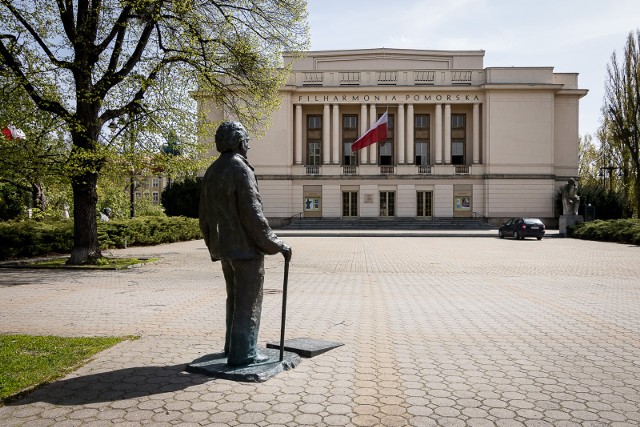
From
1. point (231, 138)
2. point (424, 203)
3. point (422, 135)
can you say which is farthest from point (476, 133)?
point (231, 138)

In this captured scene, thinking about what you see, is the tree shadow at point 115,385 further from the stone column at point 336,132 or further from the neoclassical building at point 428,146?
the stone column at point 336,132

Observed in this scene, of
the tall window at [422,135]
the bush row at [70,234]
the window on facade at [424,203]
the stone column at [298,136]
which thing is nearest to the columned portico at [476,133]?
the tall window at [422,135]

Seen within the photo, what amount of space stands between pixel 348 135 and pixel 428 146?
351 inches

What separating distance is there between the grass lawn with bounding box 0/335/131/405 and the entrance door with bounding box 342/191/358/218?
158ft

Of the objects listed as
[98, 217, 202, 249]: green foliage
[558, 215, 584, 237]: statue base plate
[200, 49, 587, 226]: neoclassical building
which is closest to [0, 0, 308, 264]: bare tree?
[98, 217, 202, 249]: green foliage

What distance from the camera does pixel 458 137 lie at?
56.3 metres

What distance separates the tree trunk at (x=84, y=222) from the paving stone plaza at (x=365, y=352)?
10.0 ft

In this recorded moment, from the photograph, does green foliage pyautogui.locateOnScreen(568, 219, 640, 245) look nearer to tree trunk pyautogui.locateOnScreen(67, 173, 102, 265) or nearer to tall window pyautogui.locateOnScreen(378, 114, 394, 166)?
tall window pyautogui.locateOnScreen(378, 114, 394, 166)

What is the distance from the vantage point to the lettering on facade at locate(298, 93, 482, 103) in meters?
54.2

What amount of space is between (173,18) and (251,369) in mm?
14582

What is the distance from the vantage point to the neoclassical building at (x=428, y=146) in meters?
52.7

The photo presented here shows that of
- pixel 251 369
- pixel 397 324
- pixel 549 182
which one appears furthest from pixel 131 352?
pixel 549 182

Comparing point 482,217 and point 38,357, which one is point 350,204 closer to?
point 482,217

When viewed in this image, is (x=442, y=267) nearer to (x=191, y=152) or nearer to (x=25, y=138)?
(x=191, y=152)
